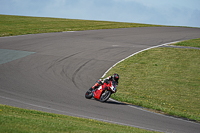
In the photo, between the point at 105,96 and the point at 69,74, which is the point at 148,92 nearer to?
the point at 105,96

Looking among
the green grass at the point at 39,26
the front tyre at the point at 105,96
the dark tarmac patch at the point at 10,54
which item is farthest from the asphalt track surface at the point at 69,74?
the green grass at the point at 39,26

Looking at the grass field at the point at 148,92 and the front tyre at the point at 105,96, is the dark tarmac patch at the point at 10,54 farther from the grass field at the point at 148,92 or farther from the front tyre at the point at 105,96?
the front tyre at the point at 105,96

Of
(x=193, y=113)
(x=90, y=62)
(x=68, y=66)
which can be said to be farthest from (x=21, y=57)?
(x=193, y=113)

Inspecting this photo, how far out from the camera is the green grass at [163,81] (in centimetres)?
1488

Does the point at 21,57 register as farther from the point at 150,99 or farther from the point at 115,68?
the point at 150,99

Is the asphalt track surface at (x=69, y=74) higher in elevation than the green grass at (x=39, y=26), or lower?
lower

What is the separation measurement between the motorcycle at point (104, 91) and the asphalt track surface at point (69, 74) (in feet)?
1.04

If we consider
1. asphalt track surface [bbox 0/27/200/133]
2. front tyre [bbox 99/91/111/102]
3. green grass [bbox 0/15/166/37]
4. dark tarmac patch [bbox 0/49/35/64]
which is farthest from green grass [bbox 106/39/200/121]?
green grass [bbox 0/15/166/37]

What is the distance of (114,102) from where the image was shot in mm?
14758

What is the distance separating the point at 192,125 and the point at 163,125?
1.51 metres

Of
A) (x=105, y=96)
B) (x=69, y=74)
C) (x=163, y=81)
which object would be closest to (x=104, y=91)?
(x=105, y=96)

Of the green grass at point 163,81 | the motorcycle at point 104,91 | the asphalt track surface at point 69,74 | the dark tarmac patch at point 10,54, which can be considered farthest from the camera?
the dark tarmac patch at point 10,54

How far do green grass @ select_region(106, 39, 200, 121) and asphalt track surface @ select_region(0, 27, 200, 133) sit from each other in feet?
4.16

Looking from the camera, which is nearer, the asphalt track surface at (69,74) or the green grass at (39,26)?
the asphalt track surface at (69,74)
